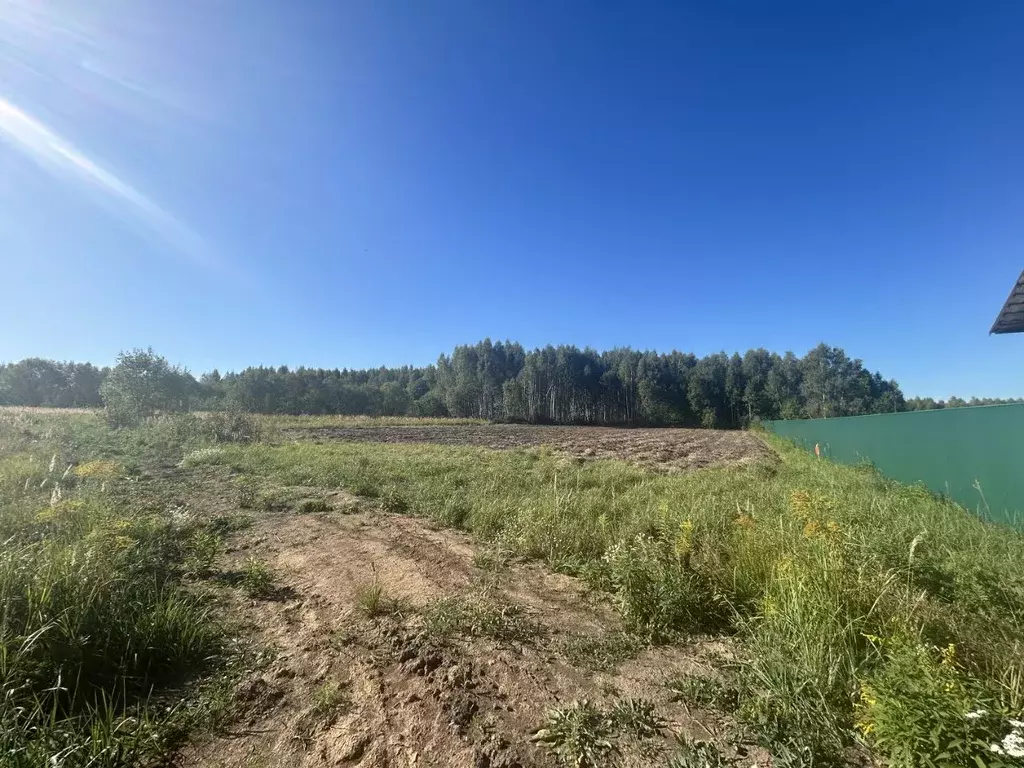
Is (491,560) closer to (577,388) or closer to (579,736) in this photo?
(579,736)

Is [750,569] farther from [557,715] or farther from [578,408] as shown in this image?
[578,408]

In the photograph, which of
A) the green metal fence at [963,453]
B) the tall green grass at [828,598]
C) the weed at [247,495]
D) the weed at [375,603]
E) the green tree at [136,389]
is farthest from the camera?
the green tree at [136,389]

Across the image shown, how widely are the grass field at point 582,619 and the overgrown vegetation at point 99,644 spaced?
14 mm

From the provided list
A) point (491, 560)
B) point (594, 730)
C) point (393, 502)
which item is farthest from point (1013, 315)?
point (393, 502)

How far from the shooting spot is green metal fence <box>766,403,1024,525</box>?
5.64 m

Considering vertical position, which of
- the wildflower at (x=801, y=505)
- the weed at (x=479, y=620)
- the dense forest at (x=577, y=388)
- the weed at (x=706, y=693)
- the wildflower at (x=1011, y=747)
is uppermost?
the dense forest at (x=577, y=388)

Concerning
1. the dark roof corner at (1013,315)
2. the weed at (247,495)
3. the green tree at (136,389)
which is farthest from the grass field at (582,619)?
the green tree at (136,389)

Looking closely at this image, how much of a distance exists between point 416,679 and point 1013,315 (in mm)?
7049

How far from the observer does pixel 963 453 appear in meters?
6.63

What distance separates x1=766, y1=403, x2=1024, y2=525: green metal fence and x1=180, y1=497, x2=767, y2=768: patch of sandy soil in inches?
232

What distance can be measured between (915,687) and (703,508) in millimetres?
3546

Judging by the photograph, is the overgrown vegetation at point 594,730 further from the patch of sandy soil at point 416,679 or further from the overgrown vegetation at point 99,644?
the overgrown vegetation at point 99,644

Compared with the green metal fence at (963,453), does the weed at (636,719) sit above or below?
below

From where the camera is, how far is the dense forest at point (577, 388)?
60375 millimetres
